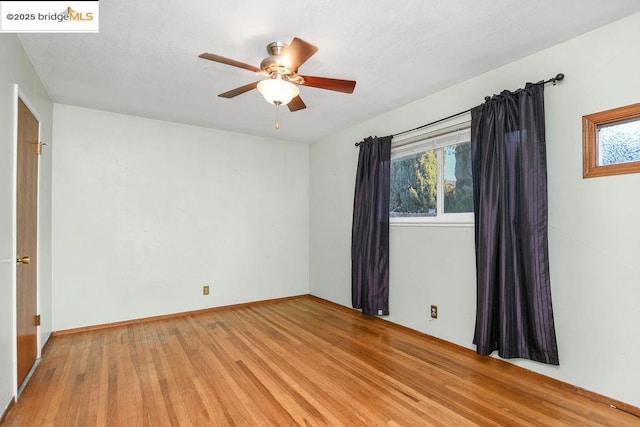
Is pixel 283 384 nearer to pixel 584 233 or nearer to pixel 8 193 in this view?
pixel 8 193

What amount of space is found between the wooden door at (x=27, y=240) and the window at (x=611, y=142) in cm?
383

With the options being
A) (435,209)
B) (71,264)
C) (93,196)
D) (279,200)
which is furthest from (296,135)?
(71,264)

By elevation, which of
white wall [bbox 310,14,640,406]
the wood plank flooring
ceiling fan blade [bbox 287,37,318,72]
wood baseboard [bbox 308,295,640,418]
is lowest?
the wood plank flooring

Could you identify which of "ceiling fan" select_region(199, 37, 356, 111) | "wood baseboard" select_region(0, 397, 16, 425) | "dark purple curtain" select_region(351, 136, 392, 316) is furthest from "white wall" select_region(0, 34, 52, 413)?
"dark purple curtain" select_region(351, 136, 392, 316)

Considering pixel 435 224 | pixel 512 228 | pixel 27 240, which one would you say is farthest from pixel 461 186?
pixel 27 240

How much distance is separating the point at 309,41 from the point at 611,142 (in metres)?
2.08

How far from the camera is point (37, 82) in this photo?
2.61 meters

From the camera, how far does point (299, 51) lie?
5.90 feet

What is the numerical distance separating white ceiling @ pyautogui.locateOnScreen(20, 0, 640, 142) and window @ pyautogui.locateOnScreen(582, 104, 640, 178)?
60 cm

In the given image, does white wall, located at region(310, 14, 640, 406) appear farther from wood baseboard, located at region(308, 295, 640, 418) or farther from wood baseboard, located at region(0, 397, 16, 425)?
wood baseboard, located at region(0, 397, 16, 425)

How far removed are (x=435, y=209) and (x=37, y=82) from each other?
370cm

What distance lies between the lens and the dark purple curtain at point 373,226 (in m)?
3.49

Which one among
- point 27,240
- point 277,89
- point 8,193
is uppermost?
point 277,89

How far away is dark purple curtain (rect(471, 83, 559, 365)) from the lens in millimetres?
2203
